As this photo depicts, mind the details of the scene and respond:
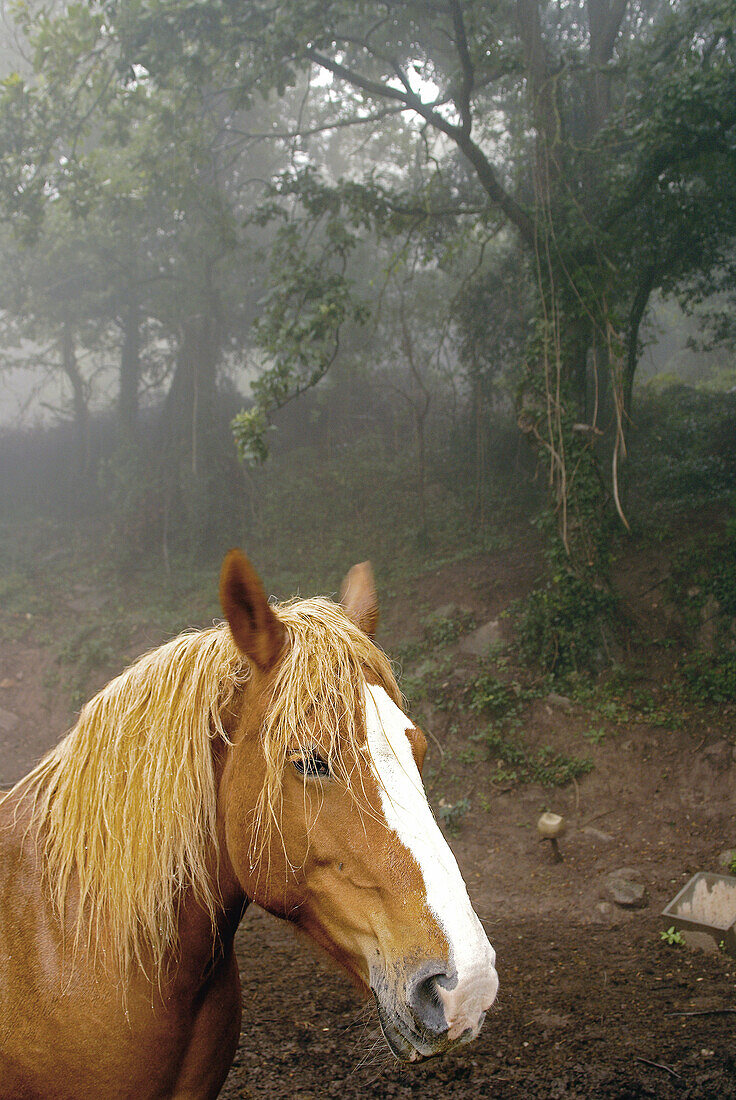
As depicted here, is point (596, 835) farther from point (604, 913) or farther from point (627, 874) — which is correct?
point (604, 913)

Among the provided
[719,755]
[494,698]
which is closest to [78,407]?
[494,698]

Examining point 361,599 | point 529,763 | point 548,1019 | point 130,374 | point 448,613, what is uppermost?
point 130,374

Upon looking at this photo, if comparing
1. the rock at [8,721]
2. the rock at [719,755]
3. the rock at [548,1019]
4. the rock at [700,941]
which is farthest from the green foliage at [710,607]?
the rock at [8,721]

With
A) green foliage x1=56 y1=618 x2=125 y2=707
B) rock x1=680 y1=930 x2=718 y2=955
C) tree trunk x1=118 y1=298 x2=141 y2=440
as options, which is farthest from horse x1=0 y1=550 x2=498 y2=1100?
tree trunk x1=118 y1=298 x2=141 y2=440

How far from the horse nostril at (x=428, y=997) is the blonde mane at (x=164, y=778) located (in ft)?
1.09

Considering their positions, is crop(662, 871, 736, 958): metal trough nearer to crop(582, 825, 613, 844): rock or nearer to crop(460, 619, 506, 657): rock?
crop(582, 825, 613, 844): rock

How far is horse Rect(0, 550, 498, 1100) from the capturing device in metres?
1.03

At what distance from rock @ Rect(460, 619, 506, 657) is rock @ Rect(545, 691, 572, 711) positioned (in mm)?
817

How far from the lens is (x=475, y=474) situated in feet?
37.2

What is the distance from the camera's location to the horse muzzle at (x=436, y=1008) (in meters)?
0.92

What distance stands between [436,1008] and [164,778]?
615mm

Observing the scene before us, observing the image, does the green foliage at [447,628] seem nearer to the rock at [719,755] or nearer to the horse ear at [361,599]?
the rock at [719,755]

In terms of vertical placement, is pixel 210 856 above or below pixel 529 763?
above

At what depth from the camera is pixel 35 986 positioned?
1.22 meters
